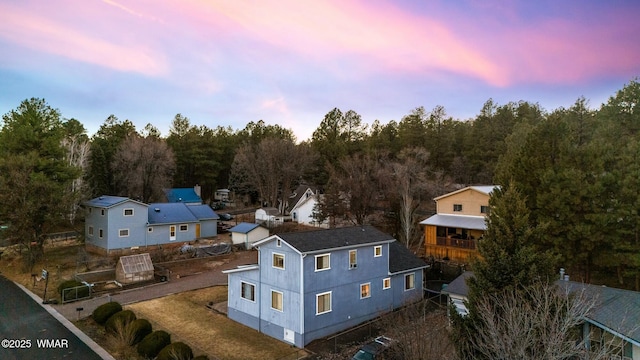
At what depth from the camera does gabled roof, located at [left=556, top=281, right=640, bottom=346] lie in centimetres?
1215

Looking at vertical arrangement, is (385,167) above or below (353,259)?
above

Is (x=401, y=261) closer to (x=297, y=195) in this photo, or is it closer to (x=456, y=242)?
(x=456, y=242)

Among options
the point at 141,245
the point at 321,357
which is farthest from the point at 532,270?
the point at 141,245

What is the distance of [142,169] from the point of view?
5209 centimetres

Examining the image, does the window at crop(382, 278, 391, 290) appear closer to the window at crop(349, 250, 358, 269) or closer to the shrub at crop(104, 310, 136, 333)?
the window at crop(349, 250, 358, 269)

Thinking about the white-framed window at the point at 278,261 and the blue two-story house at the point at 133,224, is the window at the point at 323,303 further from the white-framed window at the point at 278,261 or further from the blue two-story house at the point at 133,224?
the blue two-story house at the point at 133,224

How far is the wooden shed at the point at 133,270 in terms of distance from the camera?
1083 inches

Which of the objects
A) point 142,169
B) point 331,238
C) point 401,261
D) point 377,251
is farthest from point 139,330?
point 142,169

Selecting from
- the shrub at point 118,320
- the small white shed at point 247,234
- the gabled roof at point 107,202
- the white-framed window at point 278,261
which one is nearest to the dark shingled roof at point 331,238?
the white-framed window at point 278,261

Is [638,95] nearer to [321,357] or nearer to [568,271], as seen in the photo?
[568,271]

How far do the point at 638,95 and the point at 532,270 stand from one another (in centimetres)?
3483

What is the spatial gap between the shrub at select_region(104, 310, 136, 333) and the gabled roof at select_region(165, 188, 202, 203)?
41.7m

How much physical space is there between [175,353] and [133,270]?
14.8 m

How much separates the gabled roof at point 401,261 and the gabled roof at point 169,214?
2381 cm
